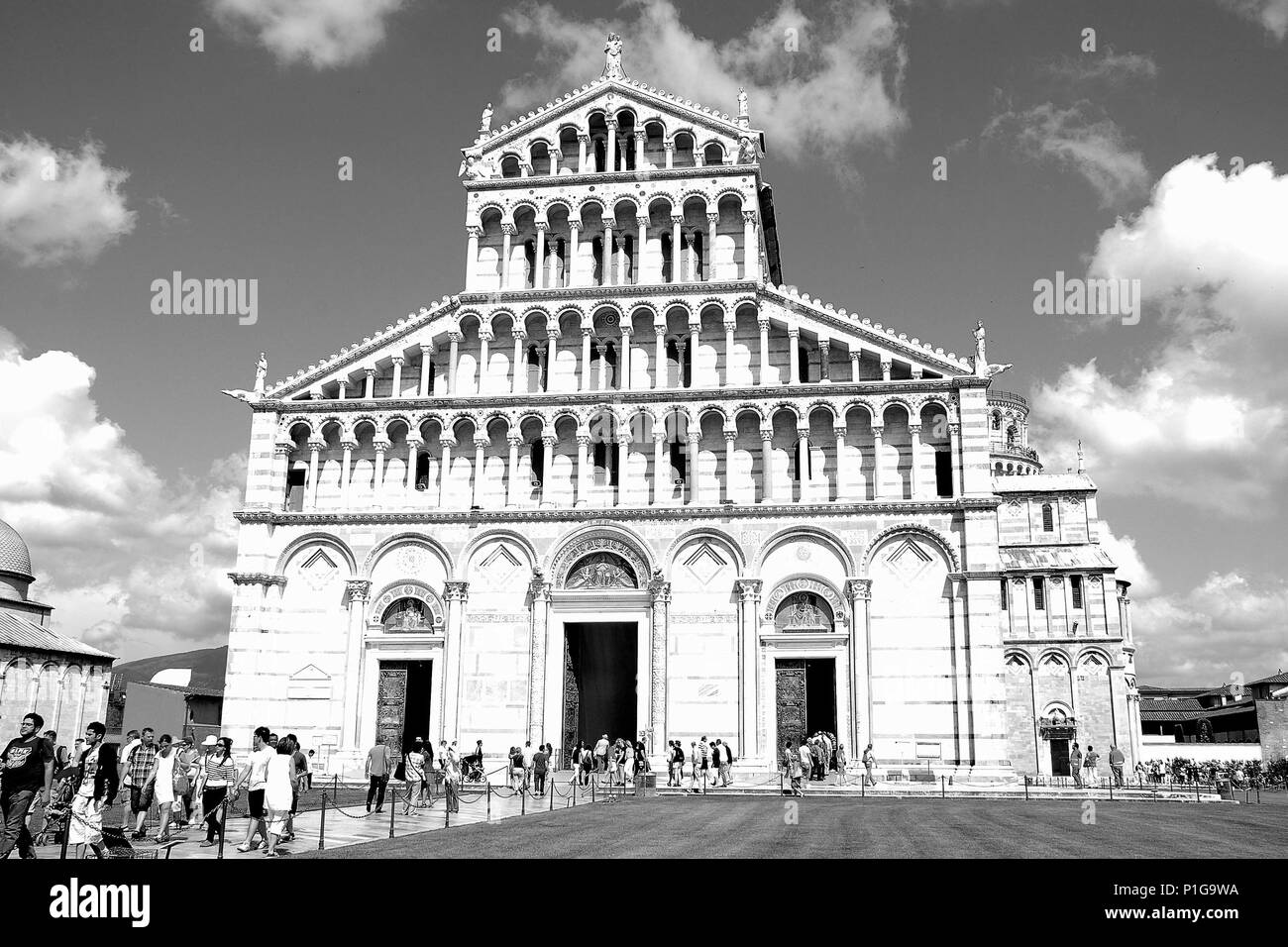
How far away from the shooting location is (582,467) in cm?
4119

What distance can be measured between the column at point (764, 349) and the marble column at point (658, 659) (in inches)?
334

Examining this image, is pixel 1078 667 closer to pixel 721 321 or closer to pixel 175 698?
pixel 721 321

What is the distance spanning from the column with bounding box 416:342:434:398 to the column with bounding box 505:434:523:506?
4129mm

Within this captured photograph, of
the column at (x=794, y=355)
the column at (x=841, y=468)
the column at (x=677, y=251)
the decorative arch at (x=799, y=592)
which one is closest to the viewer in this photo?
the decorative arch at (x=799, y=592)

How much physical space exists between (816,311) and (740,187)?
6265 millimetres

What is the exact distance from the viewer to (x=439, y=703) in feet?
131

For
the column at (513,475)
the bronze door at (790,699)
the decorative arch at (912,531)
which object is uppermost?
the column at (513,475)

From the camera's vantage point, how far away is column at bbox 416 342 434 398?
4303 cm

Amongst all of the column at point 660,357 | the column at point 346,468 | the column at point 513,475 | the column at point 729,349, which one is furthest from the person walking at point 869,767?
the column at point 346,468

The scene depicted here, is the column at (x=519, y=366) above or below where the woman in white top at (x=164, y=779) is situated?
above

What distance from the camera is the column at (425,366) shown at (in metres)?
43.0

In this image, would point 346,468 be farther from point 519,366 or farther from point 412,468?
point 519,366

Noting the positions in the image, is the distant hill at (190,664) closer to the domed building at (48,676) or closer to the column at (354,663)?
the domed building at (48,676)
